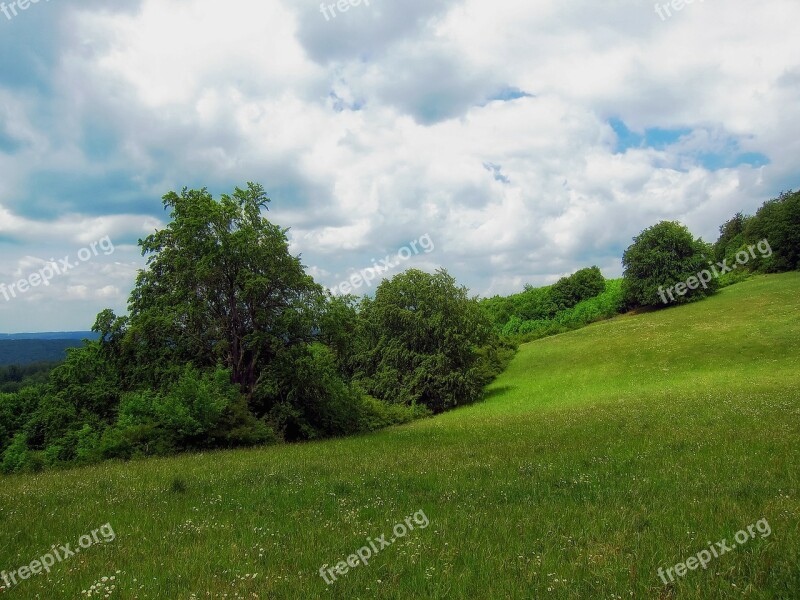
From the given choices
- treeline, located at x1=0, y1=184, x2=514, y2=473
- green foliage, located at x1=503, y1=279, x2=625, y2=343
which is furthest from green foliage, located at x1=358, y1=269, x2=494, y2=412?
green foliage, located at x1=503, y1=279, x2=625, y2=343

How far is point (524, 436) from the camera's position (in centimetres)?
1945

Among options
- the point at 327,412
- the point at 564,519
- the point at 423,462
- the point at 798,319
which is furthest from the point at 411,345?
the point at 564,519

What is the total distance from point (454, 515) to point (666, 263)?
277 ft

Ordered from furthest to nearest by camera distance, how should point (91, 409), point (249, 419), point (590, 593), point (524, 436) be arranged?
point (91, 409) → point (249, 419) → point (524, 436) → point (590, 593)

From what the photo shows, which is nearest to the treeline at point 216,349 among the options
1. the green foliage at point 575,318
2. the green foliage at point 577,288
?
Answer: the green foliage at point 575,318

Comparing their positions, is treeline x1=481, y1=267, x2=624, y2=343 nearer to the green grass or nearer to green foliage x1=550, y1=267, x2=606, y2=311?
green foliage x1=550, y1=267, x2=606, y2=311

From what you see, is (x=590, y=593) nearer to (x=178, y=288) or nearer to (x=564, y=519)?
(x=564, y=519)

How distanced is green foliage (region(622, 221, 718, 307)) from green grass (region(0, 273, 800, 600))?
65548mm

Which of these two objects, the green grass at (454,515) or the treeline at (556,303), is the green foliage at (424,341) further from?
the treeline at (556,303)

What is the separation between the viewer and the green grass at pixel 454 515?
18.3ft

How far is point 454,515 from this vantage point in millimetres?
8047

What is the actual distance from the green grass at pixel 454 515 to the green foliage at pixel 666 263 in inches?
2581

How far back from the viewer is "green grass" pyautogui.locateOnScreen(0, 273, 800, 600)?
18.3ft

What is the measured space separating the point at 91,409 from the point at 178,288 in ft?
25.9
